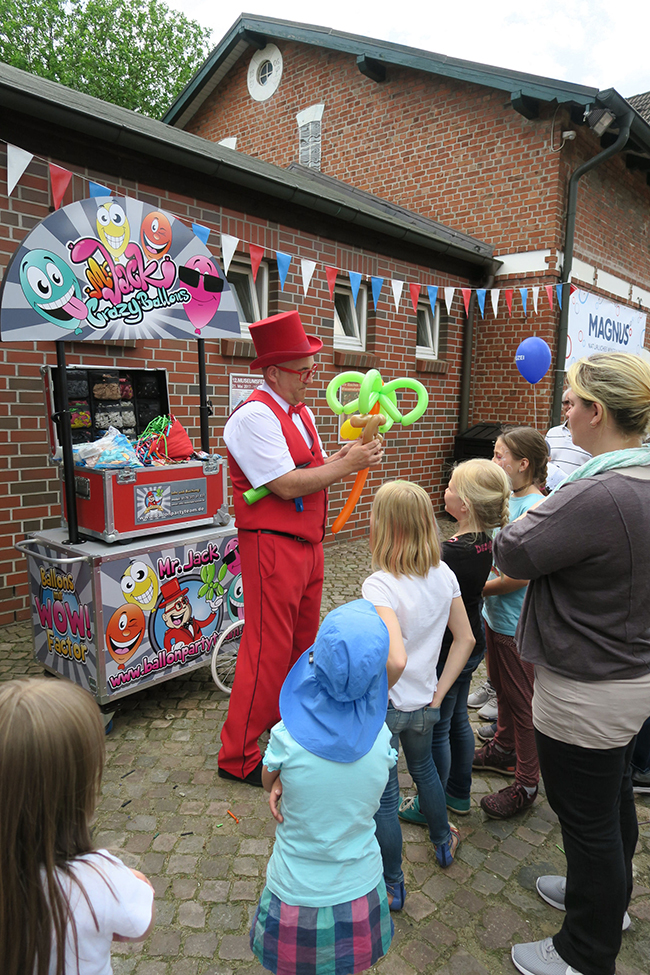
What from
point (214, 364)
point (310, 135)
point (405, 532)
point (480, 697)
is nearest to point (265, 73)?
point (310, 135)

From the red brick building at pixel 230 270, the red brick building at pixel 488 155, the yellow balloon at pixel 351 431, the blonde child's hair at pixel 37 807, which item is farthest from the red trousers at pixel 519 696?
the red brick building at pixel 488 155

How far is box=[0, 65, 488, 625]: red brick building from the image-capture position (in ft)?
14.5

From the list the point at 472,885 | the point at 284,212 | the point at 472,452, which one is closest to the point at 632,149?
the point at 472,452

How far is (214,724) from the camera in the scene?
334 centimetres

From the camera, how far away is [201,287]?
3576 millimetres

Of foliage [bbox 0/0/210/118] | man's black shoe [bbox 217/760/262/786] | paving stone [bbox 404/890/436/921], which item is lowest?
paving stone [bbox 404/890/436/921]

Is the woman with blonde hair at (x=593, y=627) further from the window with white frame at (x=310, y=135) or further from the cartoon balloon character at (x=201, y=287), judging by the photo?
the window with white frame at (x=310, y=135)

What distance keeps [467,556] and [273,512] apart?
0.85m

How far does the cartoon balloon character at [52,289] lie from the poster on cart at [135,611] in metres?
1.18

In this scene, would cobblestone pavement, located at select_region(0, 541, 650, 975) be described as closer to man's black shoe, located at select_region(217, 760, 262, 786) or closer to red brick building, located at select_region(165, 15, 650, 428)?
man's black shoe, located at select_region(217, 760, 262, 786)

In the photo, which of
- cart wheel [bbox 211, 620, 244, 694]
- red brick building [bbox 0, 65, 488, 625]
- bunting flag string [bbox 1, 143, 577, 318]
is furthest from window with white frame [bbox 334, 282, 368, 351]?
cart wheel [bbox 211, 620, 244, 694]

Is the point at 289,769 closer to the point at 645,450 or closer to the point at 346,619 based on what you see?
the point at 346,619

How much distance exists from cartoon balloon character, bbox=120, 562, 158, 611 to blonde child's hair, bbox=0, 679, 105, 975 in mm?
2178

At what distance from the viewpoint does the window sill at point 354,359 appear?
704cm
